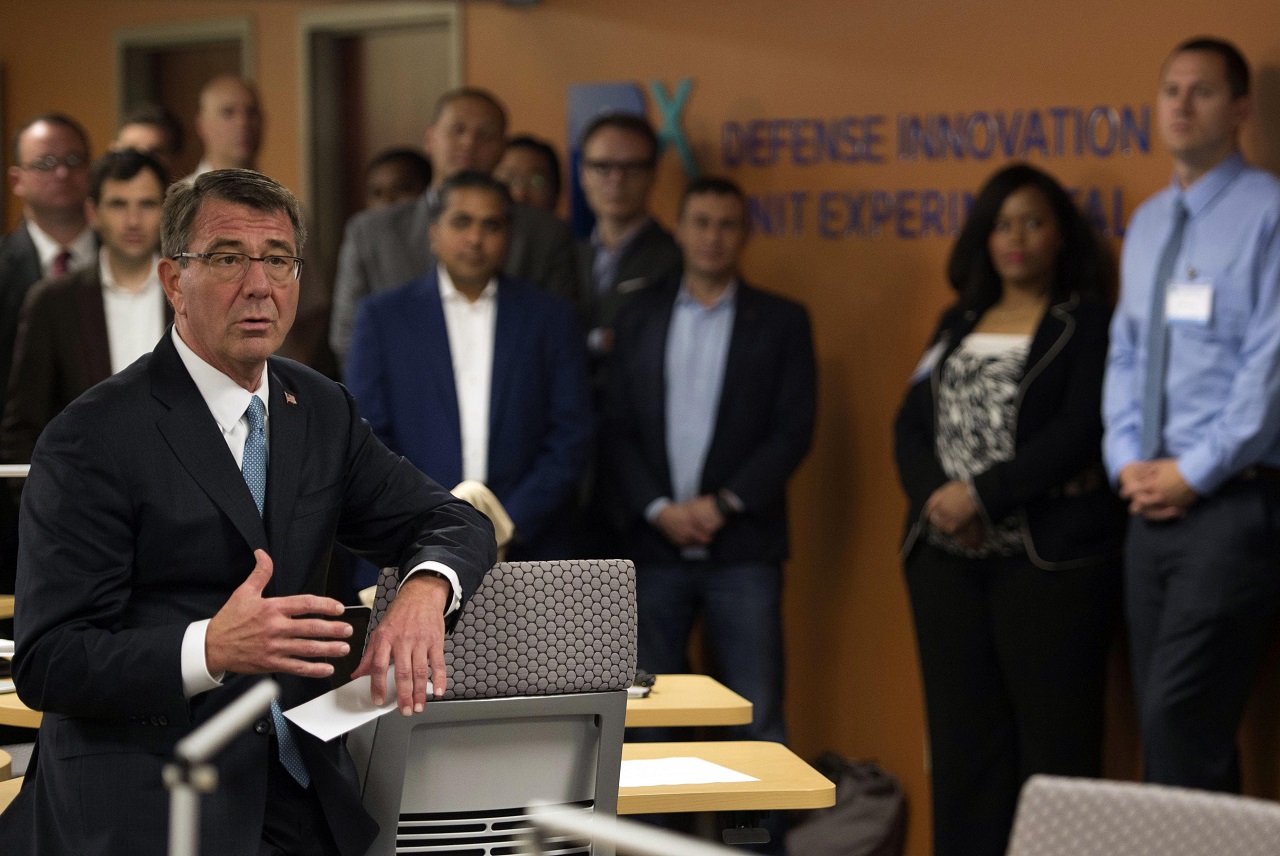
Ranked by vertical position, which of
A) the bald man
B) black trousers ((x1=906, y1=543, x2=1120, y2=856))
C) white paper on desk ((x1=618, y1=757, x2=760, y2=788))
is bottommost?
black trousers ((x1=906, y1=543, x2=1120, y2=856))

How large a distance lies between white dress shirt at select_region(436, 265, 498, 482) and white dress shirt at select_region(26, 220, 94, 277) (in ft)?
4.14

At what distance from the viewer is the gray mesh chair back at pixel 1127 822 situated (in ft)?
4.74

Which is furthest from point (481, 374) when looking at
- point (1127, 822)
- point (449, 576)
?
point (1127, 822)

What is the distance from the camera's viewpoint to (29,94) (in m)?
7.57

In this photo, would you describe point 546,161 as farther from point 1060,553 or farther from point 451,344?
point 1060,553

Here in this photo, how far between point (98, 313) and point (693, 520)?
70.1 inches

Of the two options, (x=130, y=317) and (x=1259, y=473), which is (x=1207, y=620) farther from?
(x=130, y=317)

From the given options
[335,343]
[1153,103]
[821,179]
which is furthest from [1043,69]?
[335,343]

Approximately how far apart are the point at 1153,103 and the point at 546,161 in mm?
2018

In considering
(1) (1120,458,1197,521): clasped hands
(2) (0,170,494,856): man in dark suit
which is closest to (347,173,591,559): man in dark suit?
(1) (1120,458,1197,521): clasped hands

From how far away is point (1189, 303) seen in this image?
4270mm

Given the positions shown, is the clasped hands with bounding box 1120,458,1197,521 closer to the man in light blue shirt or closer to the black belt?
the man in light blue shirt

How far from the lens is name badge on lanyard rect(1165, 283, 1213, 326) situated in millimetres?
4238

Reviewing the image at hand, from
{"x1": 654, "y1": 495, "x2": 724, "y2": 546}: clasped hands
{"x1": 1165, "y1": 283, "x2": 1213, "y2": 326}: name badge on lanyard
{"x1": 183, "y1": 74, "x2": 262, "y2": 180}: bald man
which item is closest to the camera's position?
{"x1": 1165, "y1": 283, "x2": 1213, "y2": 326}: name badge on lanyard
